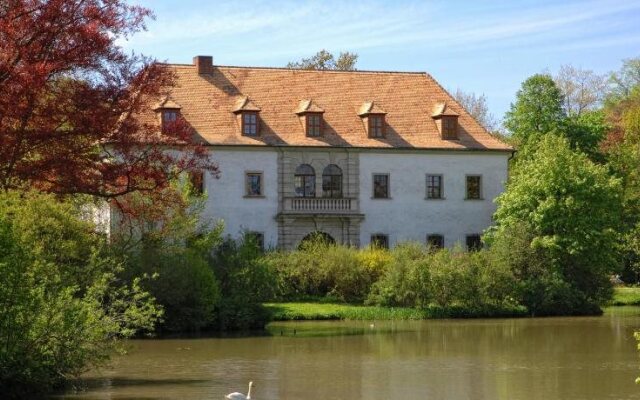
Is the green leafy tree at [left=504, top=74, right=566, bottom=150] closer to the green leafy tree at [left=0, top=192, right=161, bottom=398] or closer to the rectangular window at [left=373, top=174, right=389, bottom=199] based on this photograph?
the rectangular window at [left=373, top=174, right=389, bottom=199]

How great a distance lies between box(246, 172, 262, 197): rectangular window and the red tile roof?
1359mm

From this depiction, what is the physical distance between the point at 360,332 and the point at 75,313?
1543cm

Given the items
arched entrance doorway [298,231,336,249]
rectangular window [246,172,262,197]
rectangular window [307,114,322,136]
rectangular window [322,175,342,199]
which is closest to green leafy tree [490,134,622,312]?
arched entrance doorway [298,231,336,249]

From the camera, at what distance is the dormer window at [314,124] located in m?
46.8

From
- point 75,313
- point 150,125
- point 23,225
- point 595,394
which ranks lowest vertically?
point 595,394

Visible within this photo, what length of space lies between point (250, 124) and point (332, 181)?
415cm

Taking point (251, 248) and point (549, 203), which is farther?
point (549, 203)

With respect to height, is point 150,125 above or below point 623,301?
above

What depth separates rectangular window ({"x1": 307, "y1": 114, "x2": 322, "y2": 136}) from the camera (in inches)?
1844

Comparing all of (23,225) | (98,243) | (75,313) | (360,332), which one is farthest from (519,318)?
(75,313)

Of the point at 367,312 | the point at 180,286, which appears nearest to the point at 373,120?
the point at 367,312

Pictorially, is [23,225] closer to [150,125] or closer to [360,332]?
[150,125]

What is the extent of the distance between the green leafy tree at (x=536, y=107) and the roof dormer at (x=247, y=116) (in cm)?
1463

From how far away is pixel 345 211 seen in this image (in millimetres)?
46781
